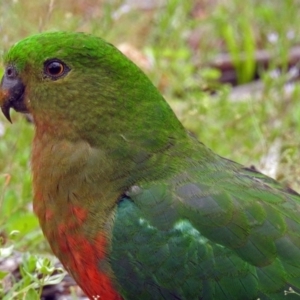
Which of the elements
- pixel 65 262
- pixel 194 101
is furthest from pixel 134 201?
pixel 194 101

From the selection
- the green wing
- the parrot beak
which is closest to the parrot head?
the parrot beak

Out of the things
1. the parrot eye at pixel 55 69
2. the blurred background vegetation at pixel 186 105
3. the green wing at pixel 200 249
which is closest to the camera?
the green wing at pixel 200 249

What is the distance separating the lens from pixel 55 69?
1895 millimetres

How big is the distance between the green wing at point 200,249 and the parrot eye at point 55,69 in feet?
1.26

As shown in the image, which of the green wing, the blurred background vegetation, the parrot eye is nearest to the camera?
the green wing

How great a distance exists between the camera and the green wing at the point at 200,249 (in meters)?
1.78

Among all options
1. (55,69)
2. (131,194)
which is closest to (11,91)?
(55,69)

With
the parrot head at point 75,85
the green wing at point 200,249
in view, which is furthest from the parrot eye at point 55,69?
the green wing at point 200,249

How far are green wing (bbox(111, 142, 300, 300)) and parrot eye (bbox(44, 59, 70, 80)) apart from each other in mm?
385

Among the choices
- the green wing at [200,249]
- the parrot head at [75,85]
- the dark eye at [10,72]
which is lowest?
the green wing at [200,249]

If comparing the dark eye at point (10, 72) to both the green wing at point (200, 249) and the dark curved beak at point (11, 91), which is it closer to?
the dark curved beak at point (11, 91)

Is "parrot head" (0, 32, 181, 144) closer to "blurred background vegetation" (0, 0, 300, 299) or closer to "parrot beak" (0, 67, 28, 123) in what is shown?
"parrot beak" (0, 67, 28, 123)

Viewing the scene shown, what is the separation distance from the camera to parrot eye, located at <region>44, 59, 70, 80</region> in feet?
6.17

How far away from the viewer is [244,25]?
5270mm
